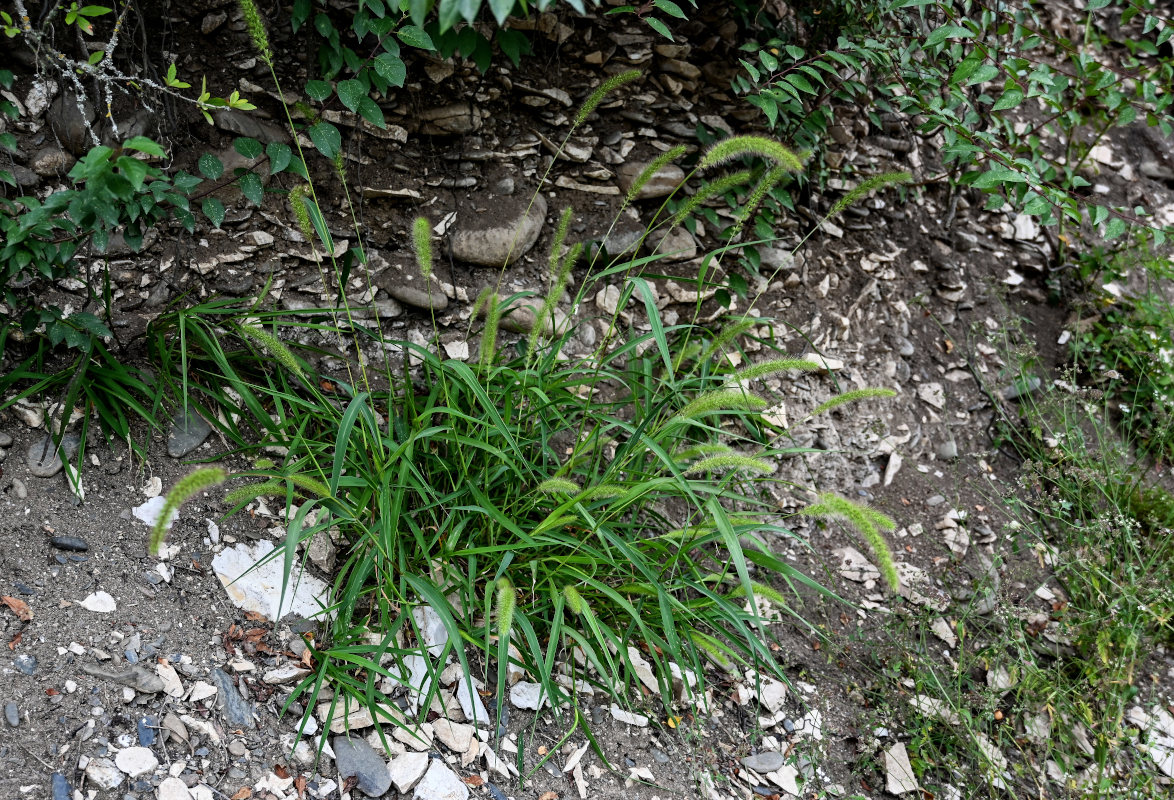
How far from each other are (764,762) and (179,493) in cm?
153

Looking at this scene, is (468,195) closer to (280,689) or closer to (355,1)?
(355,1)

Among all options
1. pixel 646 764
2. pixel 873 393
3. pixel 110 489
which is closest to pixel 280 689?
pixel 110 489

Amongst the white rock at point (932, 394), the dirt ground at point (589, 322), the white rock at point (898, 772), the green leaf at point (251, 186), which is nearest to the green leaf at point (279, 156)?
the green leaf at point (251, 186)

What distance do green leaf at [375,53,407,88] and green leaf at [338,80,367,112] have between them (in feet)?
0.25

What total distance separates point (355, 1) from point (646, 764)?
2.17 meters

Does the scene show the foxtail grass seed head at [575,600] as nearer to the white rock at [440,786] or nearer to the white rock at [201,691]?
Answer: the white rock at [440,786]

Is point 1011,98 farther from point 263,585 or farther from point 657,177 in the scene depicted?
point 263,585

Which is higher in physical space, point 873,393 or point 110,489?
point 873,393

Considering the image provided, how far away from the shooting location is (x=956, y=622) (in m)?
2.43

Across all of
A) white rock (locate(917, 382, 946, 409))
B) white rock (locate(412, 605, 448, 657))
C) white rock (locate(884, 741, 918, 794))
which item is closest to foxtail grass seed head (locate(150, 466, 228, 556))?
white rock (locate(412, 605, 448, 657))

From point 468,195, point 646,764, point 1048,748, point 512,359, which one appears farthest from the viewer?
point 468,195

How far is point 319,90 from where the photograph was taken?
2.07 meters

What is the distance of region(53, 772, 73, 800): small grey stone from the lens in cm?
146

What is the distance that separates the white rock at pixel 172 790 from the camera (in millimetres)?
1521
